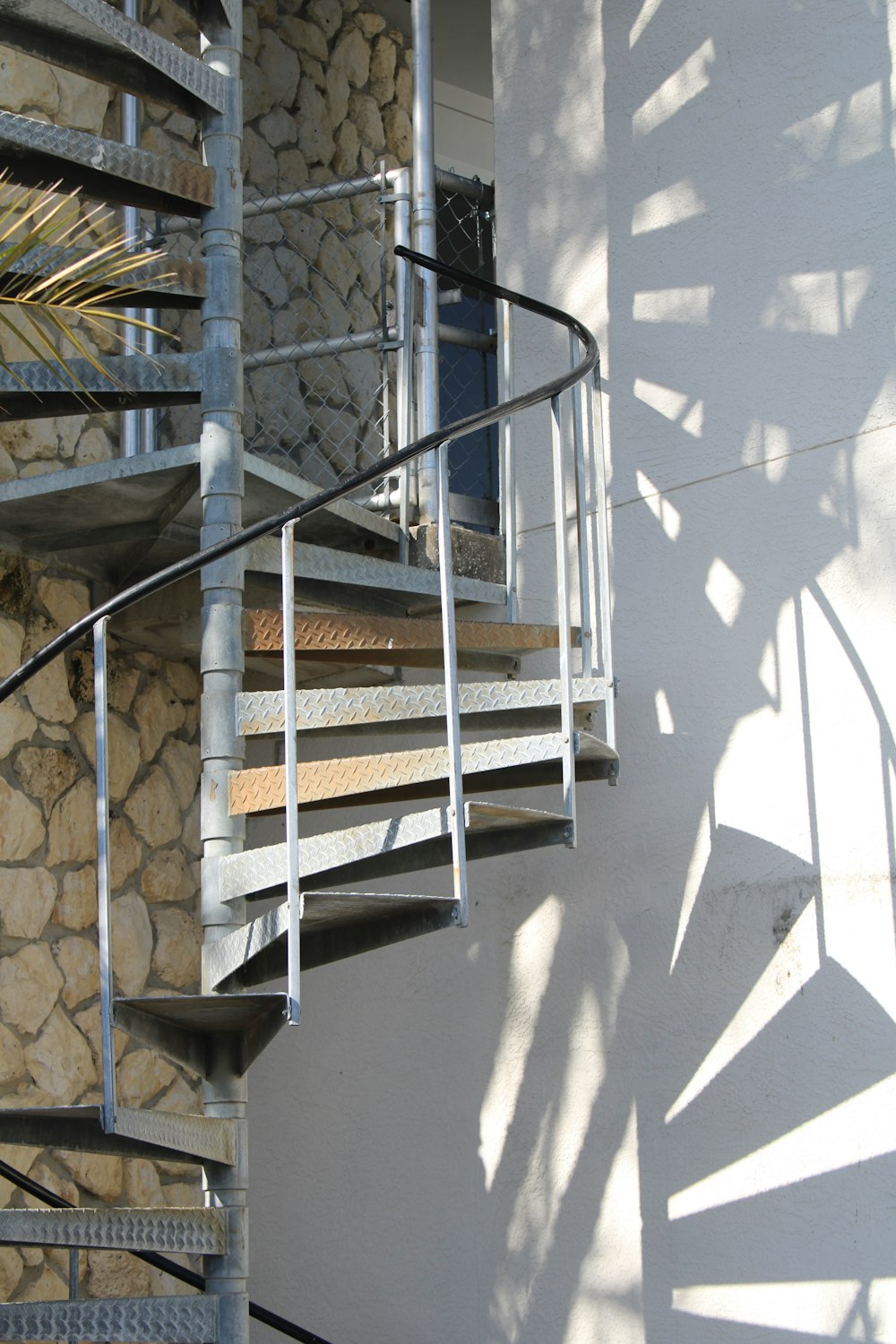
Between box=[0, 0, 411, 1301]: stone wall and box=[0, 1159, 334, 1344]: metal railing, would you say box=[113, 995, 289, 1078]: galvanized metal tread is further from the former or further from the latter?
box=[0, 0, 411, 1301]: stone wall

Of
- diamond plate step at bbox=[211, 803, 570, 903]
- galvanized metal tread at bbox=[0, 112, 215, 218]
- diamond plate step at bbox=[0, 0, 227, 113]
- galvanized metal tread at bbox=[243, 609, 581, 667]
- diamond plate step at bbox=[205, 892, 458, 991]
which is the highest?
diamond plate step at bbox=[0, 0, 227, 113]

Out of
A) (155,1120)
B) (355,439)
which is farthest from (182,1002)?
(355,439)

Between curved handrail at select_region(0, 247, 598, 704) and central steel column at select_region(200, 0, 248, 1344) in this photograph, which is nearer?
curved handrail at select_region(0, 247, 598, 704)

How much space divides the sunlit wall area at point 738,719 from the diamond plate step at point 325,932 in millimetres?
836

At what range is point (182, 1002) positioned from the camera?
2957 mm

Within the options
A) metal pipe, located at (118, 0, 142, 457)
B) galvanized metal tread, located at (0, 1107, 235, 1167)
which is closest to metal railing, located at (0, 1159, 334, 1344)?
galvanized metal tread, located at (0, 1107, 235, 1167)

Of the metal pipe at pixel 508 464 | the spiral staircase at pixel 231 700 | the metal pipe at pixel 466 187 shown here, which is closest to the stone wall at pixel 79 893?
the spiral staircase at pixel 231 700

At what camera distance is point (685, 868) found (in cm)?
372

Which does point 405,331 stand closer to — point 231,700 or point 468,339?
point 468,339

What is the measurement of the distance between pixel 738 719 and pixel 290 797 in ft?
4.13

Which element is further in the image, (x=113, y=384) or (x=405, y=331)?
(x=405, y=331)

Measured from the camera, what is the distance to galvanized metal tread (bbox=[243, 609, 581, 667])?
137 inches

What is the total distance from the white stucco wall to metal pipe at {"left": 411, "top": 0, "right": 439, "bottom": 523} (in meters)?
0.32

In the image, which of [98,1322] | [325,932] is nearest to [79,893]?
[325,932]
